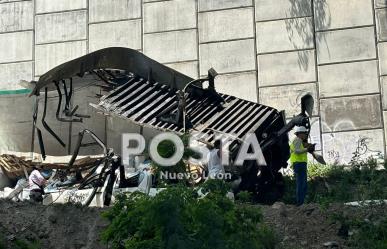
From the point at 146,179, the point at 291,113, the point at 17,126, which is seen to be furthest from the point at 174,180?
the point at 17,126

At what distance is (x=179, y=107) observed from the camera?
41.9 feet

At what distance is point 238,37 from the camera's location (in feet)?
61.1

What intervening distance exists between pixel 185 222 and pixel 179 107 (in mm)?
5931

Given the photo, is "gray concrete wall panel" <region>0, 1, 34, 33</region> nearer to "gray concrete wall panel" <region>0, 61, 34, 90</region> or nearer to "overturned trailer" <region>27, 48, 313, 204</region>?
"gray concrete wall panel" <region>0, 61, 34, 90</region>

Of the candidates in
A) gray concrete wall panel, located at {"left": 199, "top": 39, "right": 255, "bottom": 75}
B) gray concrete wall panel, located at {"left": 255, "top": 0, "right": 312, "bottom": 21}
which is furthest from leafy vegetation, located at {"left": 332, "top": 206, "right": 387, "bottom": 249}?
gray concrete wall panel, located at {"left": 255, "top": 0, "right": 312, "bottom": 21}

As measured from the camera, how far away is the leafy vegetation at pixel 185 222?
22.5 feet

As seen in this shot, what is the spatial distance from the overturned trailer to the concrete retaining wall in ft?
10.3

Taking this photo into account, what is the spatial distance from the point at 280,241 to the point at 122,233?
2.48 m

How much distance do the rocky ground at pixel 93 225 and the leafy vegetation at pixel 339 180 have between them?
3.16m

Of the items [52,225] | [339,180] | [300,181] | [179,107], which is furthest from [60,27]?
[52,225]

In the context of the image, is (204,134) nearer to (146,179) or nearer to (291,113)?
(146,179)

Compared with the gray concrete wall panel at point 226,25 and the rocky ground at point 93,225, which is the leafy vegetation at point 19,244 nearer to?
the rocky ground at point 93,225

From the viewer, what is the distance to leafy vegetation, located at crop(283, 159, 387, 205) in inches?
537

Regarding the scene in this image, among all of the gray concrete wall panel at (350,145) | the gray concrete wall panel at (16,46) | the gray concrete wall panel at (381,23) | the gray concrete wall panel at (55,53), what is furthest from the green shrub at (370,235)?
the gray concrete wall panel at (16,46)
